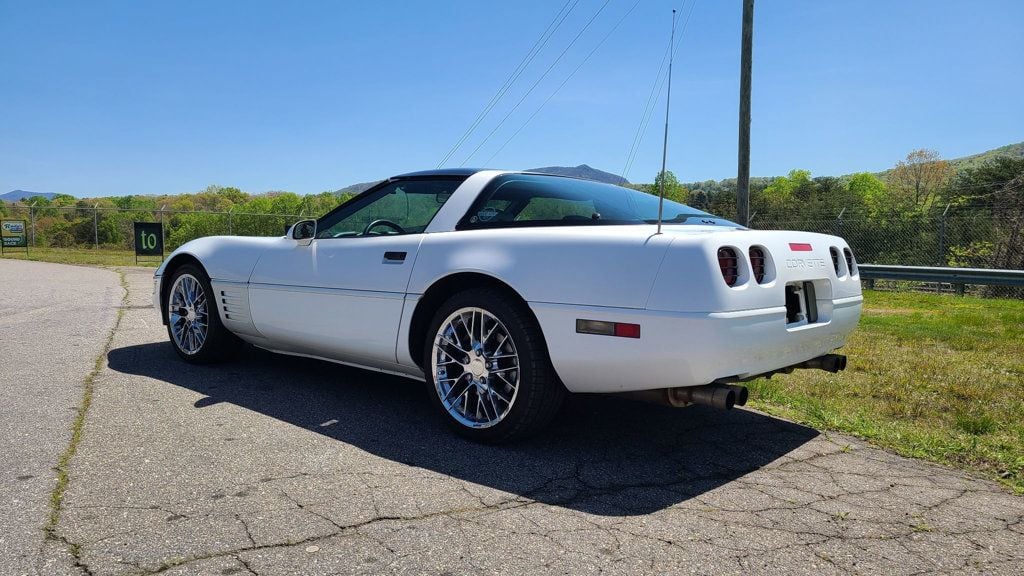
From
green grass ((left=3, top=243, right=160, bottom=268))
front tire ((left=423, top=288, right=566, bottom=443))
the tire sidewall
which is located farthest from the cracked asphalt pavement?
green grass ((left=3, top=243, right=160, bottom=268))

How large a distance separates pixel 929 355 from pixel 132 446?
6.02m

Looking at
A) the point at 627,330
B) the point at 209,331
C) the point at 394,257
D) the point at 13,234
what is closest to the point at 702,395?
the point at 627,330

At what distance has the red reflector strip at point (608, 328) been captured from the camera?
3.03 meters

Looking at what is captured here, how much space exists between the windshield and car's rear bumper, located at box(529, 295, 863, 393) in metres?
0.60

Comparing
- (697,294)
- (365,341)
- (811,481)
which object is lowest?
(811,481)

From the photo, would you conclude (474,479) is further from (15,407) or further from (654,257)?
(15,407)

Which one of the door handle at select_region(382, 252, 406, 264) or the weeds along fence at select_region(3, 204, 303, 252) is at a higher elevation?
the weeds along fence at select_region(3, 204, 303, 252)

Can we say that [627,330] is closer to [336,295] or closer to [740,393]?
[740,393]

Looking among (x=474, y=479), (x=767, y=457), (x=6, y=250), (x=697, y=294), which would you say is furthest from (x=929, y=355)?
(x=6, y=250)

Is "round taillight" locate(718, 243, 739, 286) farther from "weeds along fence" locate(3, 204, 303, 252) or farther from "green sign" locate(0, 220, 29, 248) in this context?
"green sign" locate(0, 220, 29, 248)

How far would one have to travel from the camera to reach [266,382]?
4.77 m

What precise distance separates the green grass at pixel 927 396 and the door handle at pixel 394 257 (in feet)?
7.71

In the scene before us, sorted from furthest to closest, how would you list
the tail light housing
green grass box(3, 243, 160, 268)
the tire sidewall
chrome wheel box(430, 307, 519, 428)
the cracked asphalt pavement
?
1. green grass box(3, 243, 160, 268)
2. the tire sidewall
3. the tail light housing
4. chrome wheel box(430, 307, 519, 428)
5. the cracked asphalt pavement

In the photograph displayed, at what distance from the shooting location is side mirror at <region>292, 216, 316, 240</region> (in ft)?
15.0
